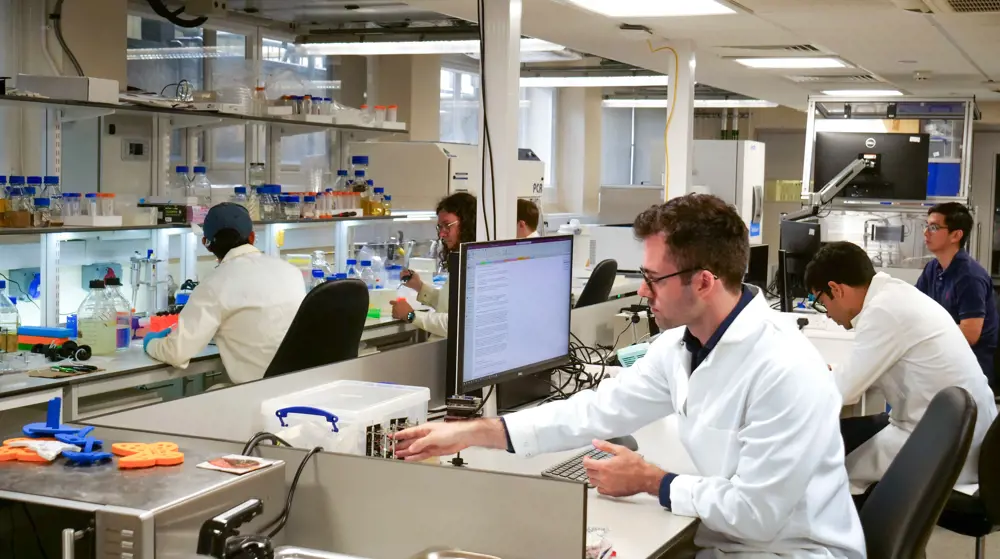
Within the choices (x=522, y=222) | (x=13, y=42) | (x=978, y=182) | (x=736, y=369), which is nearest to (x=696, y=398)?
(x=736, y=369)

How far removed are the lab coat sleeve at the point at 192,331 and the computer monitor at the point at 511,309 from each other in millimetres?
1399

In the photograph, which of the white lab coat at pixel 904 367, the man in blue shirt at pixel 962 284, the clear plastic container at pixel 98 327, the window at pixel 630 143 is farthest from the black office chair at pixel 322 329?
the window at pixel 630 143

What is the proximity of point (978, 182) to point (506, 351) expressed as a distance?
32.8 ft

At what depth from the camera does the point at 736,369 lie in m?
1.79

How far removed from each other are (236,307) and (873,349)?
2.17 m

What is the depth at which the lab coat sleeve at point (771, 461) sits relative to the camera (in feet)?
5.50

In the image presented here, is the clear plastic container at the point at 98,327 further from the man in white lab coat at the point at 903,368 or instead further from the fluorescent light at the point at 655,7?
the man in white lab coat at the point at 903,368

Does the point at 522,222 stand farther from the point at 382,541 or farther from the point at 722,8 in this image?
the point at 382,541

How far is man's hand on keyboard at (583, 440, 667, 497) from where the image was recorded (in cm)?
184

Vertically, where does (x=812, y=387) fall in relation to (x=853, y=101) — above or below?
below

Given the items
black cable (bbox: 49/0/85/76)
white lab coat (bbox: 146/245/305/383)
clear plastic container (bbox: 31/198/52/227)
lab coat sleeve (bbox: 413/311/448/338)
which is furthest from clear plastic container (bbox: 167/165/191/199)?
lab coat sleeve (bbox: 413/311/448/338)

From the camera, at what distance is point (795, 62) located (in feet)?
18.5

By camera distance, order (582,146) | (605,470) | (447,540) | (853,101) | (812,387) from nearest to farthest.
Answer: (447,540) → (812,387) → (605,470) → (853,101) → (582,146)

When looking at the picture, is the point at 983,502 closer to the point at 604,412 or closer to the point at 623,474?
the point at 604,412
